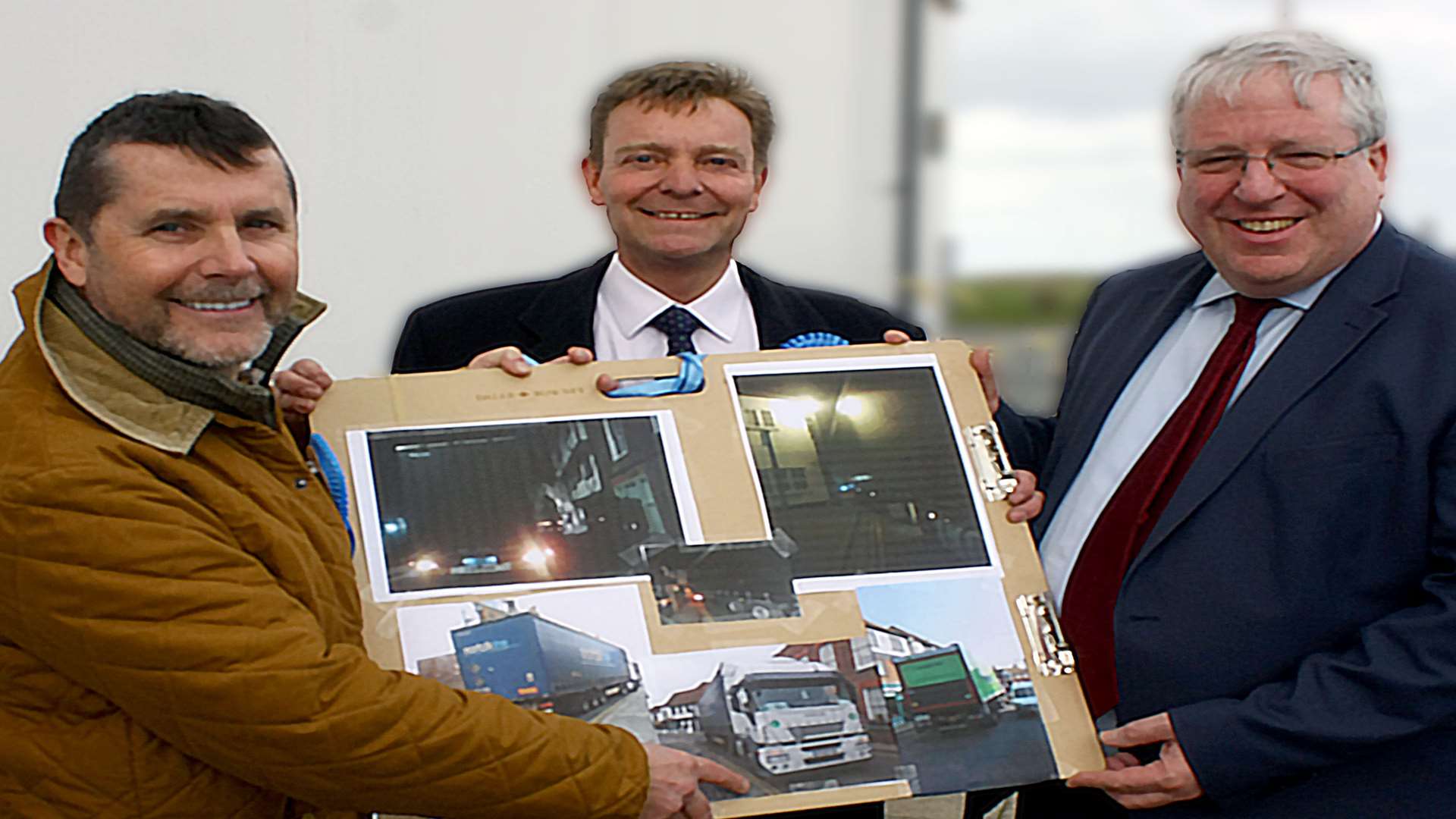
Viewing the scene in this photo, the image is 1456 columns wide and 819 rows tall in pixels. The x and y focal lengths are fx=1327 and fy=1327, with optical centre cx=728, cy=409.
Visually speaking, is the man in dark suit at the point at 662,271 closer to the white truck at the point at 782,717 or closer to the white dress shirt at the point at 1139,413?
the white dress shirt at the point at 1139,413

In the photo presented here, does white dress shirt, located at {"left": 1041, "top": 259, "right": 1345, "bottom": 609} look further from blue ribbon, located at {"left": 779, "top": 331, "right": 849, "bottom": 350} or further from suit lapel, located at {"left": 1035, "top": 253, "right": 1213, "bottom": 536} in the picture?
blue ribbon, located at {"left": 779, "top": 331, "right": 849, "bottom": 350}

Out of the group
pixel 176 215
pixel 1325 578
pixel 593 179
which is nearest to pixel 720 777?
pixel 1325 578

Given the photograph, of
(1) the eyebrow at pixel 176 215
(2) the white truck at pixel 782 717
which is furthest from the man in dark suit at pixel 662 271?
(1) the eyebrow at pixel 176 215

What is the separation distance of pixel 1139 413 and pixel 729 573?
0.80 m

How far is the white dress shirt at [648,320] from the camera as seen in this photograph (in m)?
2.48

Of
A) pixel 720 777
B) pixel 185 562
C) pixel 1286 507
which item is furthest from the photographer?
pixel 1286 507

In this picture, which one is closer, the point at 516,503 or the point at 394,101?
the point at 516,503

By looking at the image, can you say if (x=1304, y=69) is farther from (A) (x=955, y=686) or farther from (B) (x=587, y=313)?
(B) (x=587, y=313)

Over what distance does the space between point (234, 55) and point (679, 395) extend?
1.53m

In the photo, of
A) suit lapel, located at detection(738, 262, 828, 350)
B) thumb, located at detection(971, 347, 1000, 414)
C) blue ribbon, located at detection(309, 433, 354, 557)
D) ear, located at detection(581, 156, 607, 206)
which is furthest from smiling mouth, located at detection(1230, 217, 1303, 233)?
blue ribbon, located at detection(309, 433, 354, 557)

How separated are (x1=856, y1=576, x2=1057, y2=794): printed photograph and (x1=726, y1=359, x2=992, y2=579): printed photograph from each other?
63mm

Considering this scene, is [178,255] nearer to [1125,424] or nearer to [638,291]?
[638,291]

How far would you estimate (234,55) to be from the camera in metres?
2.97

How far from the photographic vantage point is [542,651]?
1927 millimetres
